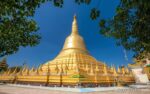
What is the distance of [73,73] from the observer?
2509cm

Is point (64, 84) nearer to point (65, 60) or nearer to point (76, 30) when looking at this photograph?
point (65, 60)

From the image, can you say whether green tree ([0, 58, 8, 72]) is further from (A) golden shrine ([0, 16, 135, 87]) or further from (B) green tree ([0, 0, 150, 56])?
(B) green tree ([0, 0, 150, 56])

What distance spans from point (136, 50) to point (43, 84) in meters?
21.2

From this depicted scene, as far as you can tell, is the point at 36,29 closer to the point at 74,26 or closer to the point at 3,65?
the point at 74,26

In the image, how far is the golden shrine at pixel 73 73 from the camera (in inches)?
993

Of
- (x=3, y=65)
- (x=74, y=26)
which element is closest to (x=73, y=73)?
(x=74, y=26)

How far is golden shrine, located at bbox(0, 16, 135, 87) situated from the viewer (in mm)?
25216

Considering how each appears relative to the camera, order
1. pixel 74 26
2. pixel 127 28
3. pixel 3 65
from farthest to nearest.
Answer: pixel 3 65, pixel 74 26, pixel 127 28

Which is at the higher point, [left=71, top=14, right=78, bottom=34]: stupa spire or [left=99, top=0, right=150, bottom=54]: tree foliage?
[left=71, top=14, right=78, bottom=34]: stupa spire

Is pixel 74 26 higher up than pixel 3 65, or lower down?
higher up

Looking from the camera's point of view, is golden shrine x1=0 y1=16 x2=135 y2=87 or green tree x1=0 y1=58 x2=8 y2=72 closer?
golden shrine x1=0 y1=16 x2=135 y2=87

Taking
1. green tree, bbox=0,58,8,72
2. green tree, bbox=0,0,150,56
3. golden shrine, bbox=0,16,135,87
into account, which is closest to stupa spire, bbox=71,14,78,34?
golden shrine, bbox=0,16,135,87

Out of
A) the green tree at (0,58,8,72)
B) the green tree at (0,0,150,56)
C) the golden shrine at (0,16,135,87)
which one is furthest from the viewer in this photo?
the green tree at (0,58,8,72)

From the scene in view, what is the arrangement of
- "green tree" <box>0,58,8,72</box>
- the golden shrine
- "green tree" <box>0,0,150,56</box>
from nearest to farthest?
"green tree" <box>0,0,150,56</box>, the golden shrine, "green tree" <box>0,58,8,72</box>
